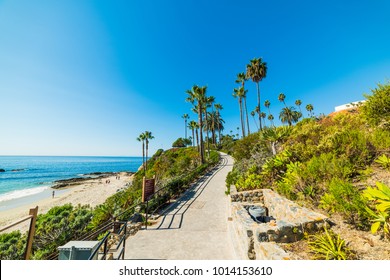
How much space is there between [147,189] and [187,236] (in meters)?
2.96

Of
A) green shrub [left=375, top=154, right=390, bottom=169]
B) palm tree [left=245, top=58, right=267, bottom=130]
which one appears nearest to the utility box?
green shrub [left=375, top=154, right=390, bottom=169]

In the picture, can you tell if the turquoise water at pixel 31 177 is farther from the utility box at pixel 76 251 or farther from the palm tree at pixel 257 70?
the palm tree at pixel 257 70

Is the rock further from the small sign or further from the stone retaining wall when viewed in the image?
the stone retaining wall

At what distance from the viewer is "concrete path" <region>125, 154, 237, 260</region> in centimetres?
460

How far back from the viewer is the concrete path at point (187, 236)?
460cm

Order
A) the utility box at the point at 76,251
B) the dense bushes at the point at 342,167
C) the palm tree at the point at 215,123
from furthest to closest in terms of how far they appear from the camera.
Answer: the palm tree at the point at 215,123, the dense bushes at the point at 342,167, the utility box at the point at 76,251

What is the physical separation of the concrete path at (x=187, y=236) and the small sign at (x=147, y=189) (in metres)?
1.13

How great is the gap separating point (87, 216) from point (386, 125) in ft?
46.7

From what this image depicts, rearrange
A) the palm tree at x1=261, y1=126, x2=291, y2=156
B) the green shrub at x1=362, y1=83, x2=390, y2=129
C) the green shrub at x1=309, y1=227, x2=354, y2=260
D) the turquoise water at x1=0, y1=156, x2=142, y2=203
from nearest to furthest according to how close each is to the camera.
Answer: the green shrub at x1=309, y1=227, x2=354, y2=260 → the green shrub at x1=362, y1=83, x2=390, y2=129 → the palm tree at x1=261, y1=126, x2=291, y2=156 → the turquoise water at x1=0, y1=156, x2=142, y2=203

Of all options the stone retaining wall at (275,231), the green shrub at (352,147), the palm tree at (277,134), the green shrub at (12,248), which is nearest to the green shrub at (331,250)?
the stone retaining wall at (275,231)

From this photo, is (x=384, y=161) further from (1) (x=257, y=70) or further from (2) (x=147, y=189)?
(1) (x=257, y=70)

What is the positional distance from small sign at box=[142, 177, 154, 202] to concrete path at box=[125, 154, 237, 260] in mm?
1132

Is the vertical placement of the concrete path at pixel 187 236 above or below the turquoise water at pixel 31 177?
above
